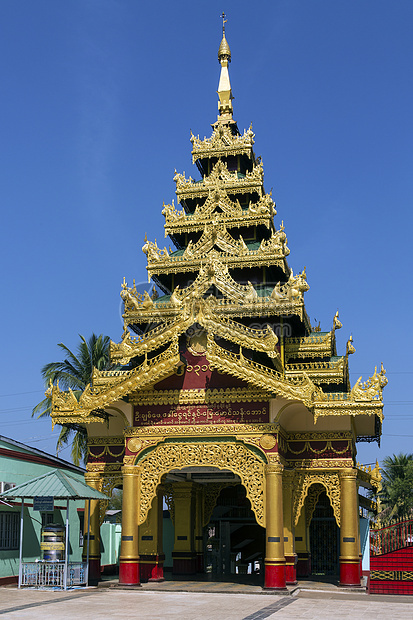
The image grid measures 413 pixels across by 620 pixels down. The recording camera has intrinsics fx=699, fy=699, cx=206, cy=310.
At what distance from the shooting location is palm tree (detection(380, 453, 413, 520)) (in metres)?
48.9

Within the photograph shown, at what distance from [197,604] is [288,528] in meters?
4.92

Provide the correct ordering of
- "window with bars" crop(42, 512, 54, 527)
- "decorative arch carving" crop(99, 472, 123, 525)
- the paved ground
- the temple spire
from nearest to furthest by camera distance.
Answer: the paved ground → "decorative arch carving" crop(99, 472, 123, 525) → "window with bars" crop(42, 512, 54, 527) → the temple spire

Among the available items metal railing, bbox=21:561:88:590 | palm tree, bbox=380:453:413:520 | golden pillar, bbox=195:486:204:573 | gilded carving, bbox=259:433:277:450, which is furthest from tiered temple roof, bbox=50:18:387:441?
palm tree, bbox=380:453:413:520

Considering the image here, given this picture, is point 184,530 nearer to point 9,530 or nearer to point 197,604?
point 9,530

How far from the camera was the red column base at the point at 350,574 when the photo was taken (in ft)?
66.7

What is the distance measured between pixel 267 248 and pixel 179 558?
1150cm

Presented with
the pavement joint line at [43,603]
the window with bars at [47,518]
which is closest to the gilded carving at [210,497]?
the window with bars at [47,518]

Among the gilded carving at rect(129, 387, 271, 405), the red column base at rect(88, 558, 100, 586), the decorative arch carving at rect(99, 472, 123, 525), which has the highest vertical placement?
the gilded carving at rect(129, 387, 271, 405)

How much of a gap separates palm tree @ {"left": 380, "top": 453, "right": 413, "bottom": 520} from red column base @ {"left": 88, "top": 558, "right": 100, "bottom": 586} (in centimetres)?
3167

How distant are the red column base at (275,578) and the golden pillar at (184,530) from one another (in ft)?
20.7

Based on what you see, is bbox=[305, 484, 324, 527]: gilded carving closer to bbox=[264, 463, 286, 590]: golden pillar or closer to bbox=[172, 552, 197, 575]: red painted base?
bbox=[172, 552, 197, 575]: red painted base

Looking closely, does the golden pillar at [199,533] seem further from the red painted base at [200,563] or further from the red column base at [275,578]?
the red column base at [275,578]

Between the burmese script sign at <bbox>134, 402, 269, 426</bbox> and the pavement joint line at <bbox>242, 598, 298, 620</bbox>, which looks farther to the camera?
the burmese script sign at <bbox>134, 402, 269, 426</bbox>

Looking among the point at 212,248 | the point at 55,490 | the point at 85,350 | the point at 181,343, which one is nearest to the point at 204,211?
the point at 212,248
